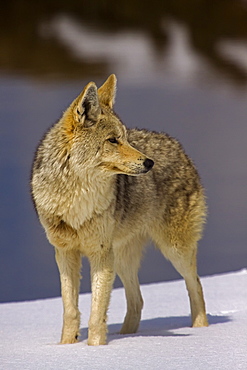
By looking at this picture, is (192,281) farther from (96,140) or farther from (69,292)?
(96,140)

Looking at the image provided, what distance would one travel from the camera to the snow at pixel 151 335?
3.69 metres

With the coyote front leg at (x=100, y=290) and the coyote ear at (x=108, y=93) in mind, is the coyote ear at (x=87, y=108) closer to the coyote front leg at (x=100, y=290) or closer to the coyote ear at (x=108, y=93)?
the coyote ear at (x=108, y=93)

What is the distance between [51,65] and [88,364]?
25.6 feet

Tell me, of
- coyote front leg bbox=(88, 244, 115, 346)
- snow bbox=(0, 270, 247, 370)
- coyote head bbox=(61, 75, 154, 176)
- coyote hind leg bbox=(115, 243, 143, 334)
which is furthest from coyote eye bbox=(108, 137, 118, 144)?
coyote hind leg bbox=(115, 243, 143, 334)

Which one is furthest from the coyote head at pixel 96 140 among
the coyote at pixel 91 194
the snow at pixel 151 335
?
the snow at pixel 151 335

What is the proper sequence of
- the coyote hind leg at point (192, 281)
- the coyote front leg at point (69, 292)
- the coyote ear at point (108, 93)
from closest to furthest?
1. the coyote front leg at point (69, 292)
2. the coyote ear at point (108, 93)
3. the coyote hind leg at point (192, 281)

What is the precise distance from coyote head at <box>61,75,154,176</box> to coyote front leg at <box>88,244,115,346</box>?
0.55m

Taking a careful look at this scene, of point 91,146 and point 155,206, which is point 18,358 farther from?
point 155,206

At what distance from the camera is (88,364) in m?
3.63

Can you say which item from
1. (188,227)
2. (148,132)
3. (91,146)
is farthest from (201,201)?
(91,146)

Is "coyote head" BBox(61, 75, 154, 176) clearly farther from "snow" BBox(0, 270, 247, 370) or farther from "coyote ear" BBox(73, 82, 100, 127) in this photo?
"snow" BBox(0, 270, 247, 370)

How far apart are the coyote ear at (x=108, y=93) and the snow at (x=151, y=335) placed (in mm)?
1546

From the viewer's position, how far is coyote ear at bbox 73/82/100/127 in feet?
14.2

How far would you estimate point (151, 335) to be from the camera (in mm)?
4918
